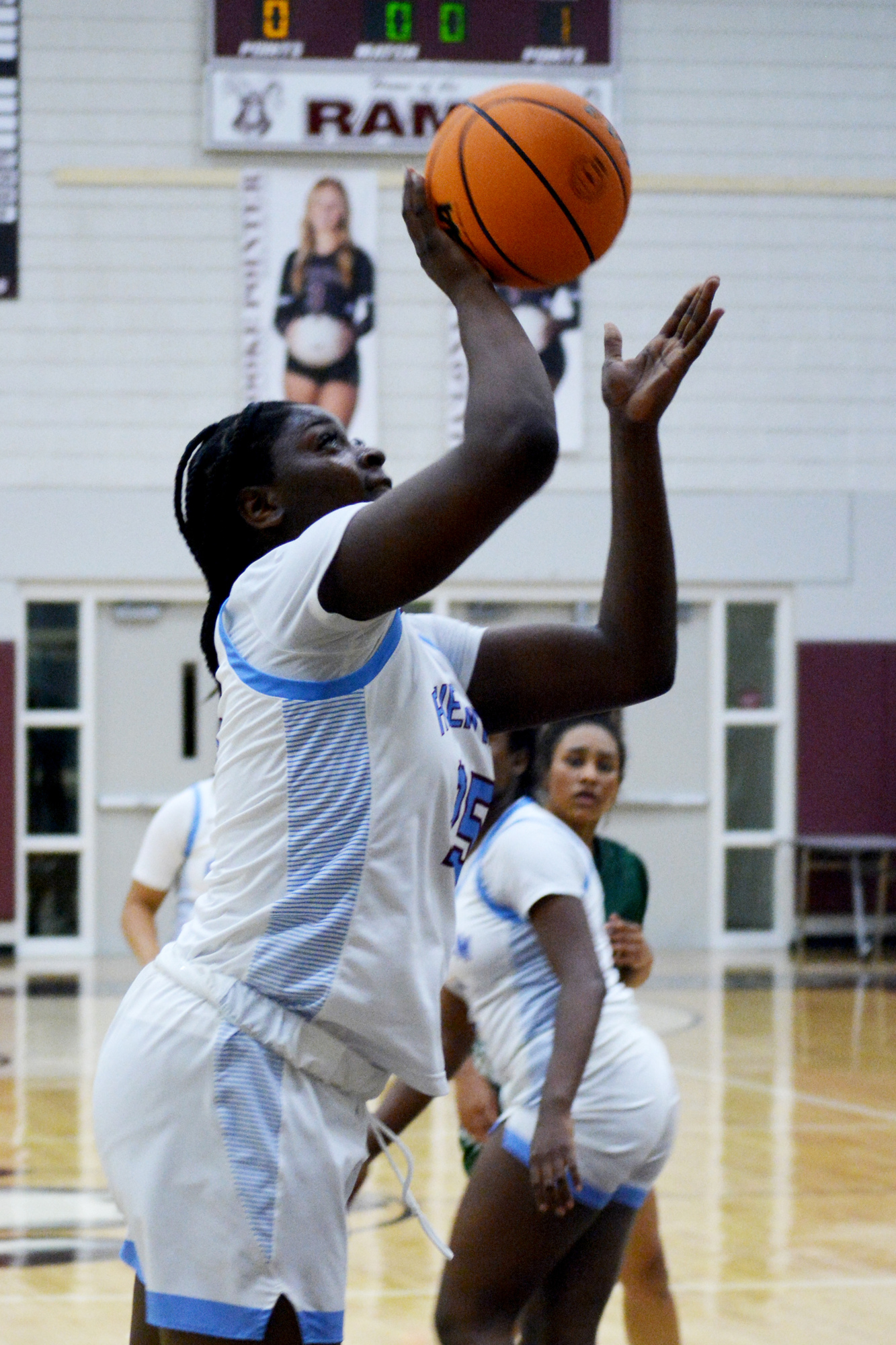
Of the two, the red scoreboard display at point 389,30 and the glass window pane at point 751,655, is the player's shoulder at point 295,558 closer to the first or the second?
the red scoreboard display at point 389,30

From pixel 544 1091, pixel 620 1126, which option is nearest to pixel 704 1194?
pixel 620 1126

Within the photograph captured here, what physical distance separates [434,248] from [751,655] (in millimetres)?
12072

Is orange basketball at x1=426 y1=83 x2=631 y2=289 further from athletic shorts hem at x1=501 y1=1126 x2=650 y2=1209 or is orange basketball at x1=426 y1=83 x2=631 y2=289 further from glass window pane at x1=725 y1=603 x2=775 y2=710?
glass window pane at x1=725 y1=603 x2=775 y2=710

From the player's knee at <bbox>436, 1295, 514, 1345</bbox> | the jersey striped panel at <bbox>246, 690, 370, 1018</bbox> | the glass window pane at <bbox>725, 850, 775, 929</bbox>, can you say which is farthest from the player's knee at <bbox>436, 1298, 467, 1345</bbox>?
the glass window pane at <bbox>725, 850, 775, 929</bbox>

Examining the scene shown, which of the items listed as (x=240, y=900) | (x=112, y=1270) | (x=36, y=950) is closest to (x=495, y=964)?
(x=240, y=900)

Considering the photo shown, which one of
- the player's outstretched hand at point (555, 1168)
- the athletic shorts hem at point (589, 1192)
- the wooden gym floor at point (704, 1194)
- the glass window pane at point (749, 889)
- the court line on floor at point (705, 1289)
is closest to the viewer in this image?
the player's outstretched hand at point (555, 1168)

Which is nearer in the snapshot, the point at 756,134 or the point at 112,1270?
the point at 112,1270

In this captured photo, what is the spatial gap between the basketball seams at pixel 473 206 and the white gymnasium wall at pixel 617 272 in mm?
11094

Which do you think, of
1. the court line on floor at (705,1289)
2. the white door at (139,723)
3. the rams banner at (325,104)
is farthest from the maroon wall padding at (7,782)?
the court line on floor at (705,1289)

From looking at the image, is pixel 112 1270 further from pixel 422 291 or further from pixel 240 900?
pixel 422 291

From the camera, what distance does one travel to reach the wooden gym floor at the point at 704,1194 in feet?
15.2

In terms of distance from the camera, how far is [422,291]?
13.2m

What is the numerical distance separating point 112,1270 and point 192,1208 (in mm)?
3396

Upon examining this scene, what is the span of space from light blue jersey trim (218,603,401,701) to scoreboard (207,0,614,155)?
11721 mm
